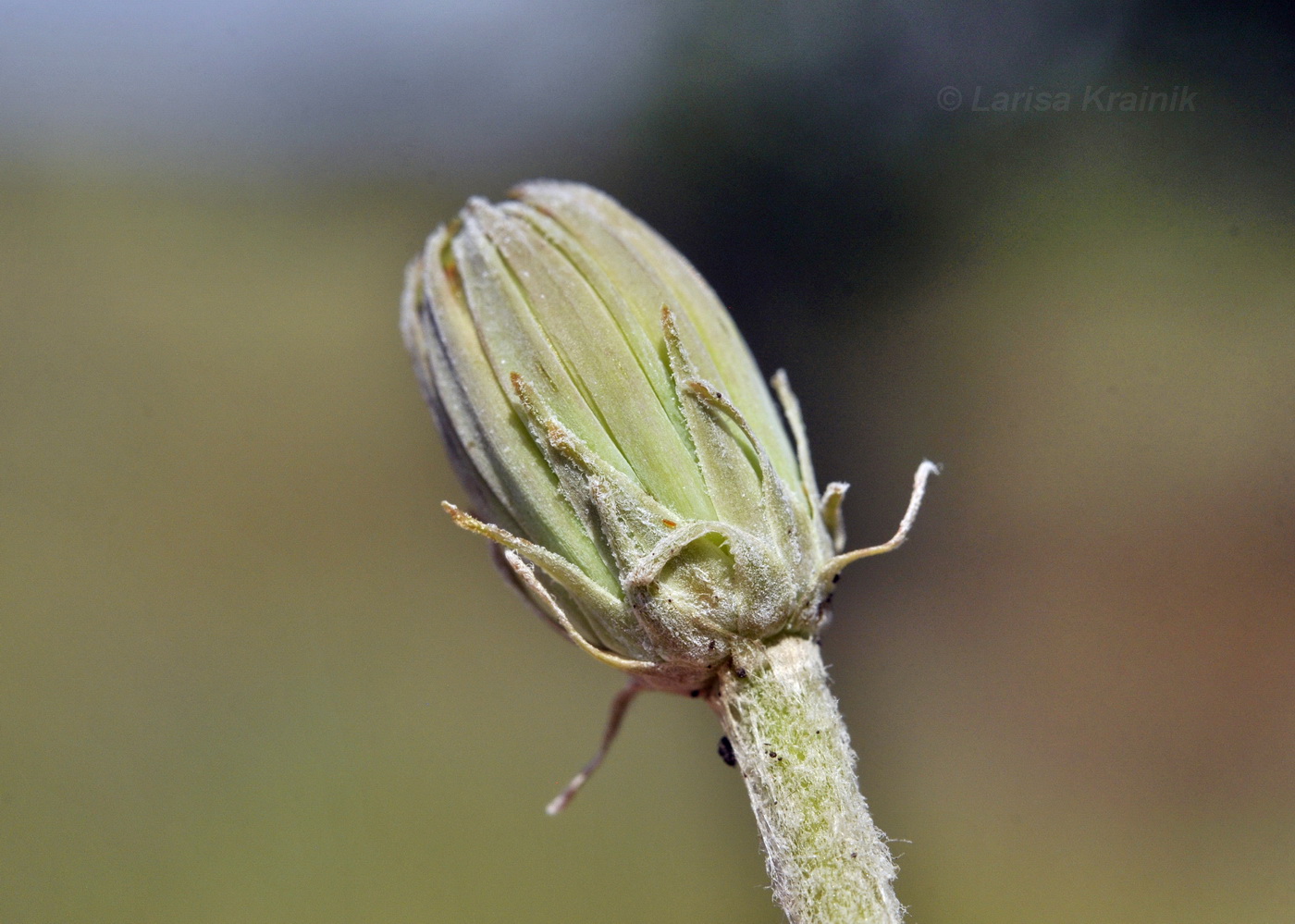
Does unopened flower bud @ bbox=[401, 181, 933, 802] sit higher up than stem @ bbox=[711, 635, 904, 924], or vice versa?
unopened flower bud @ bbox=[401, 181, 933, 802]

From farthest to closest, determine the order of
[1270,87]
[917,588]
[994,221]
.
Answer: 1. [994,221]
2. [917,588]
3. [1270,87]

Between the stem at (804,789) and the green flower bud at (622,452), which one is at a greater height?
the green flower bud at (622,452)

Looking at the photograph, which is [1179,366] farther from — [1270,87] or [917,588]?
[917,588]

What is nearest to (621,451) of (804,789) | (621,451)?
(621,451)

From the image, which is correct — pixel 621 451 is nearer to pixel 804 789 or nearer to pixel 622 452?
pixel 622 452

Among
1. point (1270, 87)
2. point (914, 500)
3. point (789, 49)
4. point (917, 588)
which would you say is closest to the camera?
point (914, 500)

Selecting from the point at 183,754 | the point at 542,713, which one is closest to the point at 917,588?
the point at 542,713
